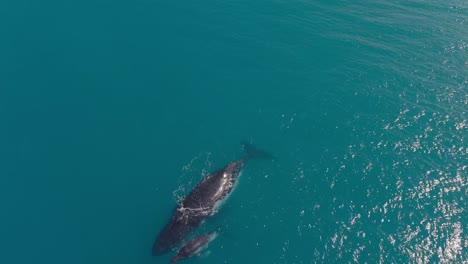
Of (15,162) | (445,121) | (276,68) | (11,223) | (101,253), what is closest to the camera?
(101,253)

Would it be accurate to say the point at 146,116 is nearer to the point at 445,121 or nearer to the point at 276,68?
the point at 276,68

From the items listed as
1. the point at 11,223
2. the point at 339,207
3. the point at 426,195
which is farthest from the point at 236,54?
the point at 11,223

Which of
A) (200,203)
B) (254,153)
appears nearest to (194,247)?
(200,203)

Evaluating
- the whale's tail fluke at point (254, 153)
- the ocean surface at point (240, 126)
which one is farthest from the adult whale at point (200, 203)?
the ocean surface at point (240, 126)

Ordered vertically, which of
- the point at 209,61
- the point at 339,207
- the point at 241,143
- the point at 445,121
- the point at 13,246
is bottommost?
the point at 13,246

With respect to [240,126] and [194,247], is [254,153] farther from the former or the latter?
[194,247]

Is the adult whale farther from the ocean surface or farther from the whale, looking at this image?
the ocean surface
